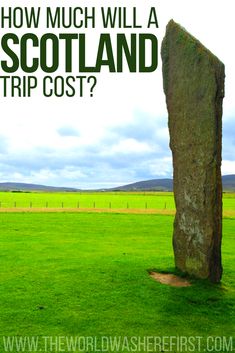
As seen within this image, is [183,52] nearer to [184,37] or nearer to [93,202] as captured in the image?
[184,37]

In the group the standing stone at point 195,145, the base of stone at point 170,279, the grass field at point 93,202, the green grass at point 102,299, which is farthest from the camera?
the grass field at point 93,202

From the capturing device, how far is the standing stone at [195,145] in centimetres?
1320

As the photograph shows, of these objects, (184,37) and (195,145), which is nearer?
(195,145)

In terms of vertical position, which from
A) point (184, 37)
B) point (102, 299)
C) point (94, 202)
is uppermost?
point (184, 37)

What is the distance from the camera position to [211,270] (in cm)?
1390

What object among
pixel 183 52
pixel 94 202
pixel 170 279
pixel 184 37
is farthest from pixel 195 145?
pixel 94 202

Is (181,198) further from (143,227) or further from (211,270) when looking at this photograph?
(143,227)

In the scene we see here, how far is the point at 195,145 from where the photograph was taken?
44.1 feet

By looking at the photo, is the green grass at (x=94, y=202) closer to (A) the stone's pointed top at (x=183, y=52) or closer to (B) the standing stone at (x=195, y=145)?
(B) the standing stone at (x=195, y=145)

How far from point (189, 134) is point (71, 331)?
20.2 ft

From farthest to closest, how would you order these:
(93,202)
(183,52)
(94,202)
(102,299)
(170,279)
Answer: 1. (93,202)
2. (94,202)
3. (170,279)
4. (183,52)
5. (102,299)

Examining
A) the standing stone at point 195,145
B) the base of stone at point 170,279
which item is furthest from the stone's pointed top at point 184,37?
the base of stone at point 170,279

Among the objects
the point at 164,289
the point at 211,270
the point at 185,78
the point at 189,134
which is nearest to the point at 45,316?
the point at 164,289

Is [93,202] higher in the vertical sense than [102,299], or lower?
higher
